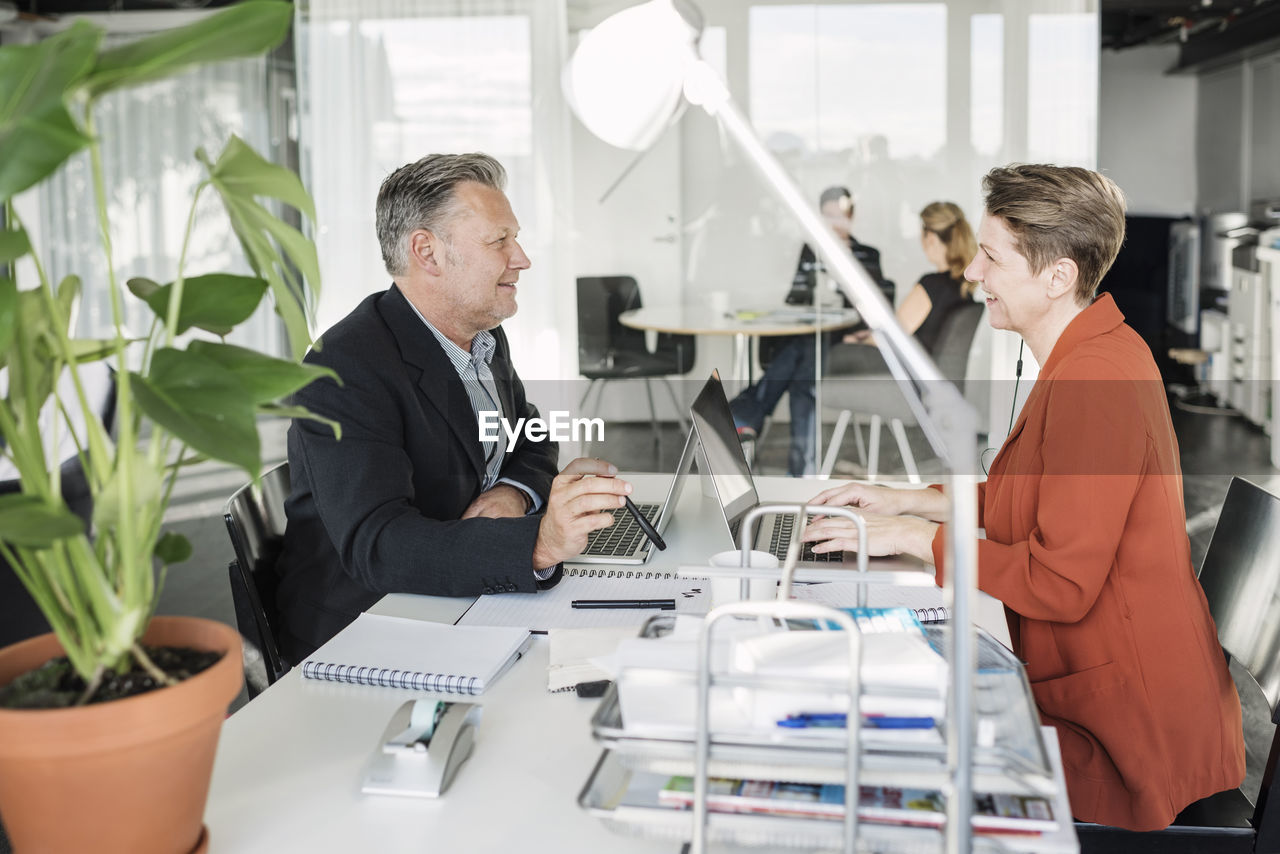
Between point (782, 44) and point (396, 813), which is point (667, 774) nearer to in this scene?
point (396, 813)

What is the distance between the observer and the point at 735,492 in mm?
2141

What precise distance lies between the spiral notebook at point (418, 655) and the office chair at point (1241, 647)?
0.84m

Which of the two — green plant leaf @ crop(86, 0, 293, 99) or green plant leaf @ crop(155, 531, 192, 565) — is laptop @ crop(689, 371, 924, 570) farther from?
green plant leaf @ crop(86, 0, 293, 99)

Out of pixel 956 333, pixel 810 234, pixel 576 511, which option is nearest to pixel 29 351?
pixel 810 234

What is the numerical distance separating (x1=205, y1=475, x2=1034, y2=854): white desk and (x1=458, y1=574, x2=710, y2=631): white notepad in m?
0.14

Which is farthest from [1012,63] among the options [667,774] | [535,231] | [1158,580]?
[667,774]

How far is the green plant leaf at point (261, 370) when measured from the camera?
Result: 85cm

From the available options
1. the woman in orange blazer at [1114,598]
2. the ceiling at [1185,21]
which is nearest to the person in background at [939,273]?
the ceiling at [1185,21]

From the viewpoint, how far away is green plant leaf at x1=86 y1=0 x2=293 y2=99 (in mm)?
747

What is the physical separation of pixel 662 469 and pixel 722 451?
3.41 metres

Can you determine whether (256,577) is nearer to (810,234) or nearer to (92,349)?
(92,349)

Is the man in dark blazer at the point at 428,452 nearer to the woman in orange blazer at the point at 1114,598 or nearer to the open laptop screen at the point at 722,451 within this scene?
the open laptop screen at the point at 722,451

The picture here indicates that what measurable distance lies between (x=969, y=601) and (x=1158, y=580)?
3.06 feet

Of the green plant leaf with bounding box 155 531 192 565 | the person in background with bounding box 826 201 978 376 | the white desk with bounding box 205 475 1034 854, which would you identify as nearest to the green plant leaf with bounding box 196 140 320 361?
the green plant leaf with bounding box 155 531 192 565
